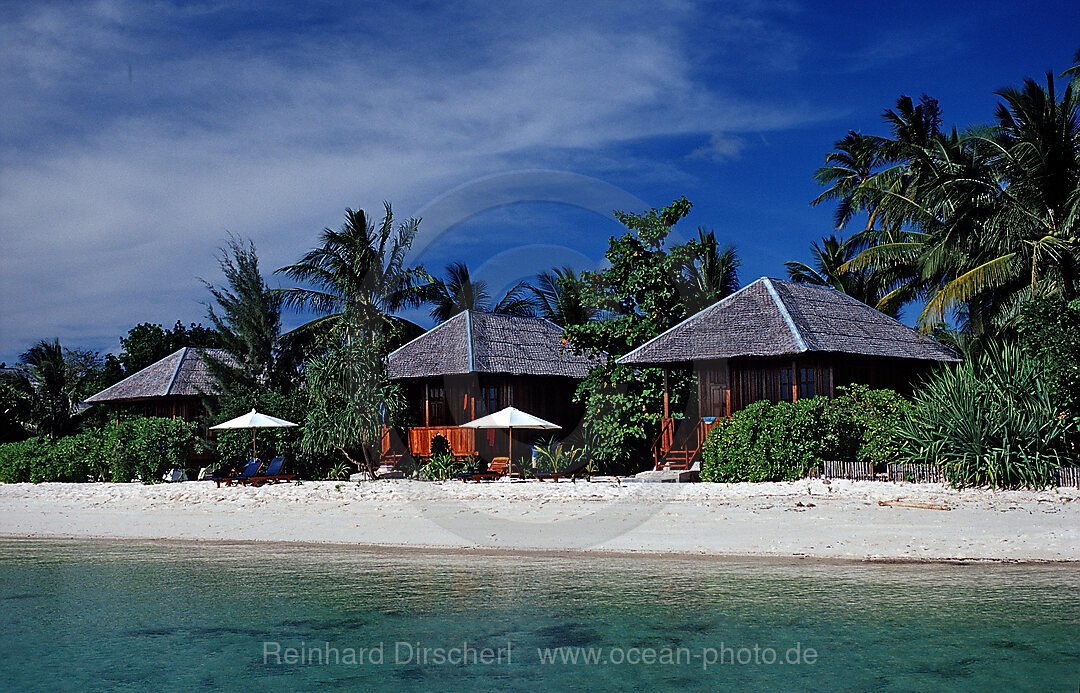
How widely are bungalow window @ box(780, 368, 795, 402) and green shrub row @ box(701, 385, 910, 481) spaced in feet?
7.99

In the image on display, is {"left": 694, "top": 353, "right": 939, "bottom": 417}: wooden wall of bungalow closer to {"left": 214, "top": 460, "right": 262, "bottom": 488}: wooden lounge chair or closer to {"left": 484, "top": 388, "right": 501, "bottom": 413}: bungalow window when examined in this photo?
{"left": 484, "top": 388, "right": 501, "bottom": 413}: bungalow window

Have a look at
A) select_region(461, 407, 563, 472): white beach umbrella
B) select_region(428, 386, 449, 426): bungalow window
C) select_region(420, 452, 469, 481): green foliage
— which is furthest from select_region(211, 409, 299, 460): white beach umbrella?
select_region(428, 386, 449, 426): bungalow window

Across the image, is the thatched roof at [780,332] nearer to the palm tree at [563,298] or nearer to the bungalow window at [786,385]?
the bungalow window at [786,385]

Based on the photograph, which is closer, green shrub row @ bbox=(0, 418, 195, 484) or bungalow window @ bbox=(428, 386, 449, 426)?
green shrub row @ bbox=(0, 418, 195, 484)

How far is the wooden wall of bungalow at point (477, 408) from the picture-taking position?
1032 inches

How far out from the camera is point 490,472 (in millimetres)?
23891

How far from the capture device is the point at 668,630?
847 centimetres

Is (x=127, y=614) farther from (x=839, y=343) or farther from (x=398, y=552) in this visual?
(x=839, y=343)

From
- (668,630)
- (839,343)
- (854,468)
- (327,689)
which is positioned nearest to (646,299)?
(839,343)

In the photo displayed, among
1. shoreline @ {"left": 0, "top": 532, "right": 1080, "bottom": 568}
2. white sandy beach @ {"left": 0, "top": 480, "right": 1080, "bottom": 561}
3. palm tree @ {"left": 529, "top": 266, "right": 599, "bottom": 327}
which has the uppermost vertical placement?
palm tree @ {"left": 529, "top": 266, "right": 599, "bottom": 327}

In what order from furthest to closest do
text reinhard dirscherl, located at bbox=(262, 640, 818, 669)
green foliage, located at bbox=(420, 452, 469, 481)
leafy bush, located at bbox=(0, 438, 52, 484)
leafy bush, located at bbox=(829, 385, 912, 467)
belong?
leafy bush, located at bbox=(0, 438, 52, 484), green foliage, located at bbox=(420, 452, 469, 481), leafy bush, located at bbox=(829, 385, 912, 467), text reinhard dirscherl, located at bbox=(262, 640, 818, 669)

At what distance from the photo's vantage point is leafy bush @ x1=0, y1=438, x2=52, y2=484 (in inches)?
1005

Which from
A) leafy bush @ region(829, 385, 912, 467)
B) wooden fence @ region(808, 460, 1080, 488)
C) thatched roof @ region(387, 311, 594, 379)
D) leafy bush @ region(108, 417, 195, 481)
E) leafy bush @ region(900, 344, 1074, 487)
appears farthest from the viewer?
thatched roof @ region(387, 311, 594, 379)

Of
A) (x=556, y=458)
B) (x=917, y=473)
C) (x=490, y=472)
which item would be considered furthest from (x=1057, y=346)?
(x=490, y=472)
